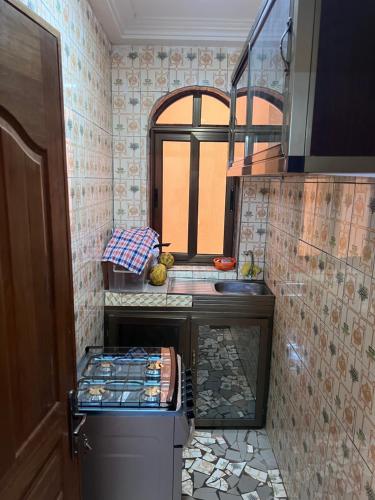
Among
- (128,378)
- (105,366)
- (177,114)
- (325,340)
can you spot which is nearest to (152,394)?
(128,378)

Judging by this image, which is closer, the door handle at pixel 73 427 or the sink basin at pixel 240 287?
the door handle at pixel 73 427

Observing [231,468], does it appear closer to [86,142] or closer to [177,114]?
[86,142]

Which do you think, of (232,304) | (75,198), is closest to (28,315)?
(75,198)

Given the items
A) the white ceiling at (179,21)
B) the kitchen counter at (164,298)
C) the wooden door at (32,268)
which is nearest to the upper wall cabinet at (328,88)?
the wooden door at (32,268)

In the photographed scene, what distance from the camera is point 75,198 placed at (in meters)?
1.53

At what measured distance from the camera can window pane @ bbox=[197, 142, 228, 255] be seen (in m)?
Result: 2.47

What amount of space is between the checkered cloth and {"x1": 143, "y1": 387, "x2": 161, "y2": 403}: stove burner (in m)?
0.79

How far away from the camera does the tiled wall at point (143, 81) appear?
2254 mm

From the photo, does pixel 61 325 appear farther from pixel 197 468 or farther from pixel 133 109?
pixel 133 109

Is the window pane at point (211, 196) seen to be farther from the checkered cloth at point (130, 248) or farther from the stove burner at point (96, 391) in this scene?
the stove burner at point (96, 391)

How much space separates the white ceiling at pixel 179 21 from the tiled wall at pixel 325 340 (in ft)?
3.09

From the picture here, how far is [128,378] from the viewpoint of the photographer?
1.50 meters

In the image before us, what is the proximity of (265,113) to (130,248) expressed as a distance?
1.26 m

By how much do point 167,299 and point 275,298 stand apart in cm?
64
